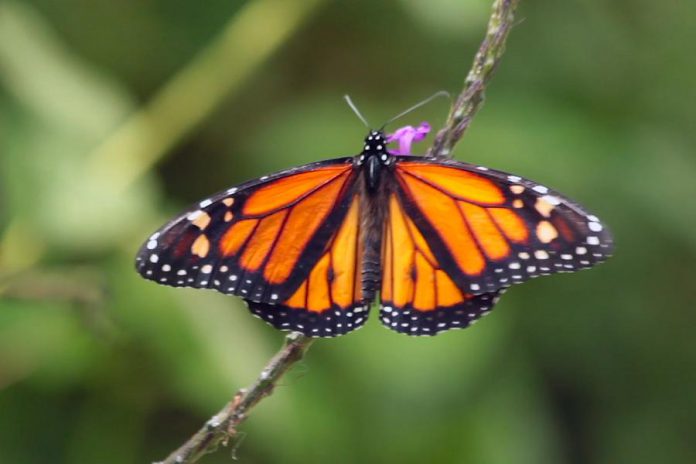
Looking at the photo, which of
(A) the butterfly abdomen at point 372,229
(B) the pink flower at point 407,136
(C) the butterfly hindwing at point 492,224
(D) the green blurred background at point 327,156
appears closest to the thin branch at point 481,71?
(C) the butterfly hindwing at point 492,224

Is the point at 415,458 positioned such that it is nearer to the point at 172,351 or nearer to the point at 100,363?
the point at 172,351

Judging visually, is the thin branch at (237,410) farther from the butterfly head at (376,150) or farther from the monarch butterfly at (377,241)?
the butterfly head at (376,150)

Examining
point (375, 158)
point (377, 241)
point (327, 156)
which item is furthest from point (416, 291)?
point (327, 156)

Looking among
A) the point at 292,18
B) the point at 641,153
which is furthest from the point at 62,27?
the point at 641,153

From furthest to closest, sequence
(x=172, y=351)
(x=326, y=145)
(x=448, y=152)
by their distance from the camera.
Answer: (x=326, y=145), (x=172, y=351), (x=448, y=152)

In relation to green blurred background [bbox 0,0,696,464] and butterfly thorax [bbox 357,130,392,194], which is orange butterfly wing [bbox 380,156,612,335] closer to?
butterfly thorax [bbox 357,130,392,194]

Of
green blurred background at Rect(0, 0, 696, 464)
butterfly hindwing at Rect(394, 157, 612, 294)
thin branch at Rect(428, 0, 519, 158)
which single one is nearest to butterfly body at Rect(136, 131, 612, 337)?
butterfly hindwing at Rect(394, 157, 612, 294)
